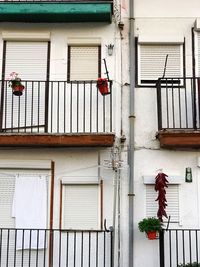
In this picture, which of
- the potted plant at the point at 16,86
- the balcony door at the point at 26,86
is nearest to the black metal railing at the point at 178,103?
the balcony door at the point at 26,86

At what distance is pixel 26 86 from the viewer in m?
11.3

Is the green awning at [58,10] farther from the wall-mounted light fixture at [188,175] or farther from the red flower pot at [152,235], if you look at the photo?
the red flower pot at [152,235]

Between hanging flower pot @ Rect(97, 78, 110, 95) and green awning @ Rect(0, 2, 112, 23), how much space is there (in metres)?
1.71

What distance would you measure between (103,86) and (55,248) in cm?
356

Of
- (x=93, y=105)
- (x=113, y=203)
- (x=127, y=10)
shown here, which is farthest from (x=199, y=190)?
(x=127, y=10)

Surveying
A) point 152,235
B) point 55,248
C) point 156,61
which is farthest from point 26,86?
point 152,235

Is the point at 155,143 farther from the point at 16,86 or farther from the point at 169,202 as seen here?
the point at 16,86

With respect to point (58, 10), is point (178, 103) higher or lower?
lower

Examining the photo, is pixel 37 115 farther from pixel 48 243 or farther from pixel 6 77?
pixel 48 243

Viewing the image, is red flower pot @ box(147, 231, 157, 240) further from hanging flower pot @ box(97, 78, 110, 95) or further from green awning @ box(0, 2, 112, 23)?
green awning @ box(0, 2, 112, 23)

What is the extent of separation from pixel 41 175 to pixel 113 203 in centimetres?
168

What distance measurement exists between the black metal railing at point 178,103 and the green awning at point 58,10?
2070 millimetres

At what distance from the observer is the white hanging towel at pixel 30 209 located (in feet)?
34.8

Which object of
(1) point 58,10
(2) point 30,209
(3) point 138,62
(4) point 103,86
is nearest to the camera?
(4) point 103,86
